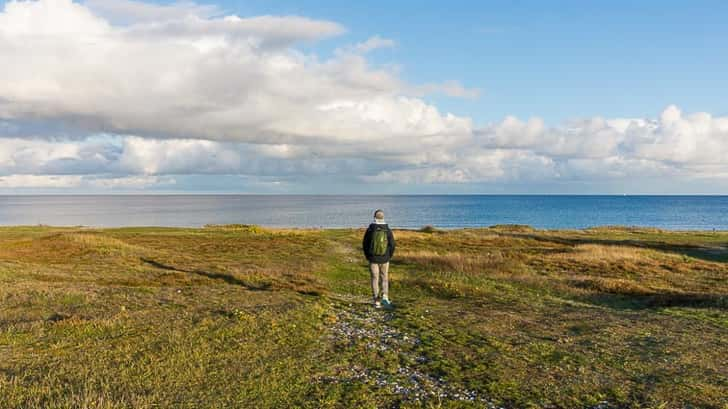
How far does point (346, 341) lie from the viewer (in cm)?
1390

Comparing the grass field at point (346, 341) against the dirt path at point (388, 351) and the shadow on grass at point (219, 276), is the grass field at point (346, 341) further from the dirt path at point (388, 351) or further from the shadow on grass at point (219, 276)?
the shadow on grass at point (219, 276)

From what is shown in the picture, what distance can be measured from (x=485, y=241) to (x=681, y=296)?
114 feet

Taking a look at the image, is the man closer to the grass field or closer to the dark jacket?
the dark jacket

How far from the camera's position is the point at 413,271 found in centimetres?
3309

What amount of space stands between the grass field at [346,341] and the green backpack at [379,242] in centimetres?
220

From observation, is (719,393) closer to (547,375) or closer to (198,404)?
(547,375)

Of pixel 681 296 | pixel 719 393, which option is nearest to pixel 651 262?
pixel 681 296

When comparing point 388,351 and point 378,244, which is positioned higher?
point 378,244

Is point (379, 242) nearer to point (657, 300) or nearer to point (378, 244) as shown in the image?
point (378, 244)

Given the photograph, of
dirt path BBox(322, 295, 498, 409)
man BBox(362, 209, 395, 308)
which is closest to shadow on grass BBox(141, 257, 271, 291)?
dirt path BBox(322, 295, 498, 409)

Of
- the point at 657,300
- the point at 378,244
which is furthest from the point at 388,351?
the point at 657,300

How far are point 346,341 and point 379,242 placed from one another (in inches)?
226

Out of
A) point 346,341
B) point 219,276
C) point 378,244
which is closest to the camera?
point 346,341

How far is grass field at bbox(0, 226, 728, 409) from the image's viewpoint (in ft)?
32.4
